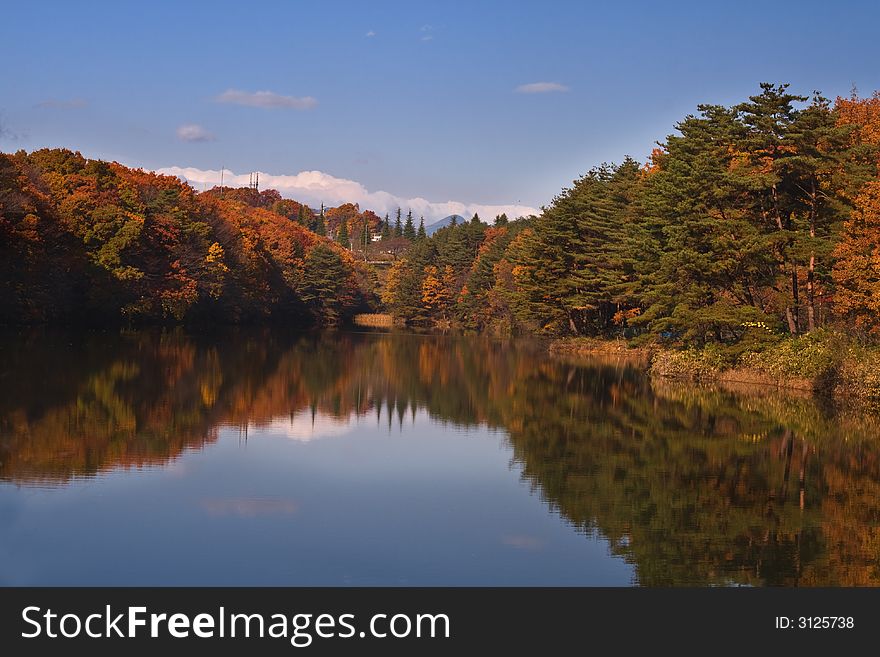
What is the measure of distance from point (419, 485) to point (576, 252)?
44.6m

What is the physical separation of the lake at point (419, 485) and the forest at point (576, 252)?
5586mm

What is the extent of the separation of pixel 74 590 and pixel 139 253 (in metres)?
57.7

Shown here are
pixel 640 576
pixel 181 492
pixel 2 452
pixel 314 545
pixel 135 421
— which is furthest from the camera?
pixel 135 421

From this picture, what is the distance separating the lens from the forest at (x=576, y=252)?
108 feet

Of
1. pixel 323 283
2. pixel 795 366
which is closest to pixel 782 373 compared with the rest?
pixel 795 366

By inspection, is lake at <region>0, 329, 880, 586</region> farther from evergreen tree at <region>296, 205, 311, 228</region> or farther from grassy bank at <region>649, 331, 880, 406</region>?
evergreen tree at <region>296, 205, 311, 228</region>

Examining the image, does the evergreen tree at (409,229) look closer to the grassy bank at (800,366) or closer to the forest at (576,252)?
the forest at (576,252)

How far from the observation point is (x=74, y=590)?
8.98 m

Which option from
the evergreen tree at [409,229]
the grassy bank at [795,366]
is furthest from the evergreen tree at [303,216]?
the grassy bank at [795,366]

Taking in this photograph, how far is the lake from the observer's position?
10391 mm

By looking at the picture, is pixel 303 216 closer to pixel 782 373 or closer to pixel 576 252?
pixel 576 252

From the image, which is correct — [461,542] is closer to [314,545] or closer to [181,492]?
[314,545]

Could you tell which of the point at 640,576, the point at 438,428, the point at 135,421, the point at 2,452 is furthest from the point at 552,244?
the point at 640,576

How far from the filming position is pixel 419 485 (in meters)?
15.4
